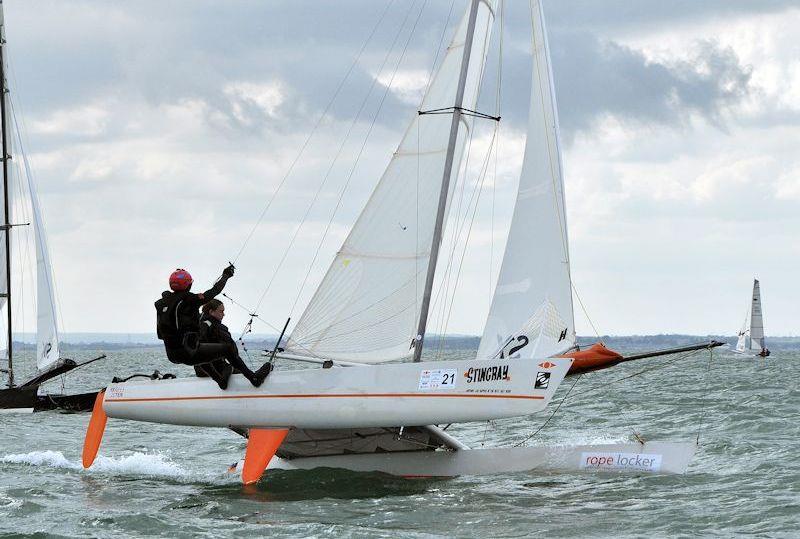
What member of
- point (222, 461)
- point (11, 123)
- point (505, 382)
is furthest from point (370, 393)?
point (11, 123)

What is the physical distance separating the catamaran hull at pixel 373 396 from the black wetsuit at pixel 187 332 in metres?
0.38

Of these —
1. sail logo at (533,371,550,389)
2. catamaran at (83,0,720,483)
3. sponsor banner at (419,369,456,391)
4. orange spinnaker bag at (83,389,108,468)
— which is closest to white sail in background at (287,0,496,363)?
catamaran at (83,0,720,483)

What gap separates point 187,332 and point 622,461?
462 cm

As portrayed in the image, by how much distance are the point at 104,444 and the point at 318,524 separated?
742 centimetres

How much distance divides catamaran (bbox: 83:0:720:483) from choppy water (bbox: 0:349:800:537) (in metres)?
0.37

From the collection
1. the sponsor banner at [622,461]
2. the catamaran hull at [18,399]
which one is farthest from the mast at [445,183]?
the catamaran hull at [18,399]

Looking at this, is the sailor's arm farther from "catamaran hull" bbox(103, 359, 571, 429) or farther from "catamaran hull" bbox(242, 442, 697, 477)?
"catamaran hull" bbox(242, 442, 697, 477)

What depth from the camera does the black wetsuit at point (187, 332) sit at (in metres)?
12.0

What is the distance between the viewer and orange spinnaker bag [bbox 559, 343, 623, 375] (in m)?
11.6

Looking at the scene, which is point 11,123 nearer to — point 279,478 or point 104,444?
point 104,444

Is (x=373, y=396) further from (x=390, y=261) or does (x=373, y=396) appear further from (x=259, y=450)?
(x=390, y=261)

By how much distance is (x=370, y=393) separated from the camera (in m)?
11.7

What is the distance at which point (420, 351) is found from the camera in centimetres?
1261

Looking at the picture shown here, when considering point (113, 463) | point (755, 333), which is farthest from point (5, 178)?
point (755, 333)
